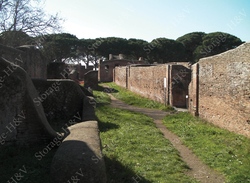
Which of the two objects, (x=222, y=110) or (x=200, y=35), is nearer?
(x=222, y=110)

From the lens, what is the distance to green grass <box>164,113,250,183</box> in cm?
579

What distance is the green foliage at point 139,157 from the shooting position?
5.21 metres

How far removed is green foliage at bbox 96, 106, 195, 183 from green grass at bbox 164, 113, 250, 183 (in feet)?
2.37

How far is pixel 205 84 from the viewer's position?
11.7m

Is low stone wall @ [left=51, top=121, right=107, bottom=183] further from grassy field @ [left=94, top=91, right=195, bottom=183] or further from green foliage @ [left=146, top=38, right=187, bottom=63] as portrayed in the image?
green foliage @ [left=146, top=38, right=187, bottom=63]

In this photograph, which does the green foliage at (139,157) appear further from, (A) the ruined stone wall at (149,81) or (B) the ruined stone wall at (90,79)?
(B) the ruined stone wall at (90,79)

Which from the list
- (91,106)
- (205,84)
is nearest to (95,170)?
(91,106)

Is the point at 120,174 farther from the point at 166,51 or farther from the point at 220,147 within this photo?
the point at 166,51

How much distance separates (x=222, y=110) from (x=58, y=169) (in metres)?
8.18

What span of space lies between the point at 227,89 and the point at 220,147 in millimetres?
2873

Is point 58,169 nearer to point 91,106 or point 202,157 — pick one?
point 202,157

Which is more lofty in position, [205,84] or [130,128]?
[205,84]

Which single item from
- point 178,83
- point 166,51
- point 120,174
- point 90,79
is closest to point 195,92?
point 178,83

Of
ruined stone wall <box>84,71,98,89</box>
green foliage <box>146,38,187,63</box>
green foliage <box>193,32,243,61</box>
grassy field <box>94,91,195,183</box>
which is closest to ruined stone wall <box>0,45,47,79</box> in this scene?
grassy field <box>94,91,195,183</box>
